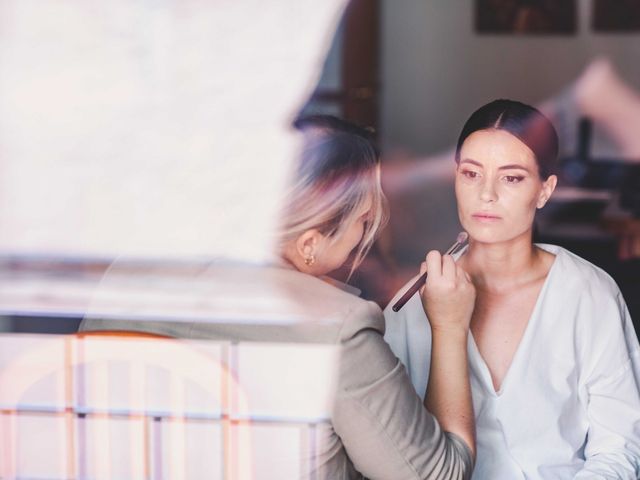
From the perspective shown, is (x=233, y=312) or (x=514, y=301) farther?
(x=514, y=301)

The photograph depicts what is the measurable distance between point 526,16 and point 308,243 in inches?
177

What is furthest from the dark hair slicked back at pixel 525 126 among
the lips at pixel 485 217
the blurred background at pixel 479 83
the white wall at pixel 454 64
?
the white wall at pixel 454 64

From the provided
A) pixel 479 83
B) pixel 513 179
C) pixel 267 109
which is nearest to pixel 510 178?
pixel 513 179

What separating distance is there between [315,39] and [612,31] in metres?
1.90

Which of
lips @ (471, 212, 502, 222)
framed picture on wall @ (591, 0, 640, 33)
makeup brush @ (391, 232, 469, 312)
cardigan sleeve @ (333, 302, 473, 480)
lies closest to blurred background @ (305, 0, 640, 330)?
framed picture on wall @ (591, 0, 640, 33)

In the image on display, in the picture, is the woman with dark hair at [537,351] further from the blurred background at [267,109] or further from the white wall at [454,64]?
the white wall at [454,64]

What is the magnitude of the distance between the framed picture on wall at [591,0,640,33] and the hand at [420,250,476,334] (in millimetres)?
4423

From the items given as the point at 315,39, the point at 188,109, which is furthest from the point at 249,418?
the point at 315,39

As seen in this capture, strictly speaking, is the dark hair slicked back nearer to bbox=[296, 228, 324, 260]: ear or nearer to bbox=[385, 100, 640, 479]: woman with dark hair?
bbox=[385, 100, 640, 479]: woman with dark hair

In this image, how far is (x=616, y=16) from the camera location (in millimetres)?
5512

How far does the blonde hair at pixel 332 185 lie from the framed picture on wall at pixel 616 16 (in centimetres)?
443

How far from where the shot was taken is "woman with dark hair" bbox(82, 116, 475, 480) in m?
1.39

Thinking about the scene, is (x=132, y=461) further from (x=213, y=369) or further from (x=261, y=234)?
(x=261, y=234)

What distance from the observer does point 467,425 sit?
152 centimetres
